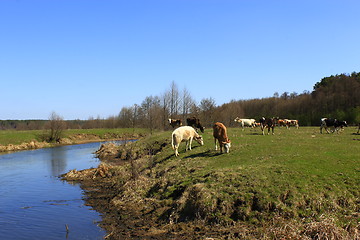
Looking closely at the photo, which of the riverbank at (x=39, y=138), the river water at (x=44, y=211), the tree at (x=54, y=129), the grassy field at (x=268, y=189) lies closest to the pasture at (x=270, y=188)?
the grassy field at (x=268, y=189)

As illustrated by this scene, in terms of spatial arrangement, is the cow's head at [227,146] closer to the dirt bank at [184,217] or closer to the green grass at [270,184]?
the green grass at [270,184]

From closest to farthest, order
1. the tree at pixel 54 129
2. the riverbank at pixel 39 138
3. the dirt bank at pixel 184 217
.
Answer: the dirt bank at pixel 184 217 < the riverbank at pixel 39 138 < the tree at pixel 54 129

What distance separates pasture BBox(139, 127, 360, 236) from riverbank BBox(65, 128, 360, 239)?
1.2 inches

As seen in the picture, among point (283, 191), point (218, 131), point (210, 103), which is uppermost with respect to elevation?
point (210, 103)

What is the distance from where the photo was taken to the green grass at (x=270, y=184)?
9.74 metres

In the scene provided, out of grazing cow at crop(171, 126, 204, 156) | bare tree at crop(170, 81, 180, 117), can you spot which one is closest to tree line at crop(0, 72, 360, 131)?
bare tree at crop(170, 81, 180, 117)

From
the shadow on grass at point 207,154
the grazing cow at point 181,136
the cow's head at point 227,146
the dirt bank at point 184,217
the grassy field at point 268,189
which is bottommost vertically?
the dirt bank at point 184,217

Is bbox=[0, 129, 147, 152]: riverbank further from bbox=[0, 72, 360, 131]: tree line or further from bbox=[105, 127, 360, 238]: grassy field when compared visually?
bbox=[105, 127, 360, 238]: grassy field

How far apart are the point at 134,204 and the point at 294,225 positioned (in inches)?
281

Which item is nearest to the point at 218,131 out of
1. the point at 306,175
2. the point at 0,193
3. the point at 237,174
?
the point at 237,174

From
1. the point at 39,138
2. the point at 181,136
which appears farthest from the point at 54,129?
the point at 181,136

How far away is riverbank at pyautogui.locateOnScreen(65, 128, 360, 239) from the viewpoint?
898 cm

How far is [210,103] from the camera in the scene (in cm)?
5747

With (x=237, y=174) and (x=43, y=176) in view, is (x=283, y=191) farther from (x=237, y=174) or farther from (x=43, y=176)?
(x=43, y=176)
